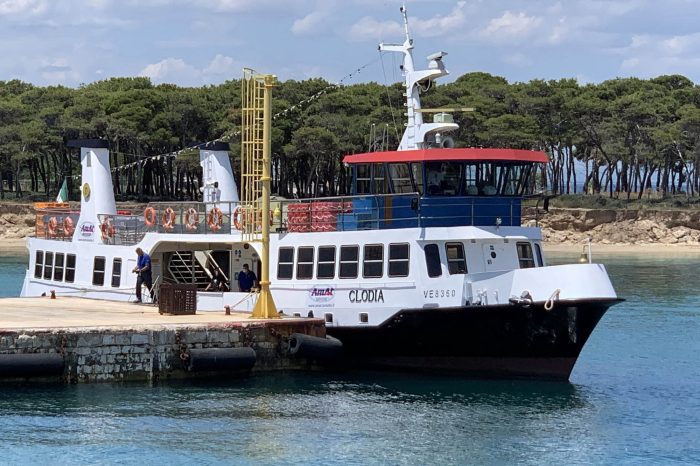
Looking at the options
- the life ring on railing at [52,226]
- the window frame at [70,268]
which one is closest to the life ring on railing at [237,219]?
the window frame at [70,268]

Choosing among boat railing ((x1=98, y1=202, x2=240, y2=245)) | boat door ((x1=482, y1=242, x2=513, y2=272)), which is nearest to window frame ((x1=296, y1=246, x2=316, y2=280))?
boat railing ((x1=98, y1=202, x2=240, y2=245))

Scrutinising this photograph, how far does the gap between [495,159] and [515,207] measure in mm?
1391

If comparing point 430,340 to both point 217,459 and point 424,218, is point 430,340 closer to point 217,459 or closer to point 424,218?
point 424,218

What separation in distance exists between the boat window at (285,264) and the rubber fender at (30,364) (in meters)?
6.36

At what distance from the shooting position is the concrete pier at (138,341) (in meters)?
24.4

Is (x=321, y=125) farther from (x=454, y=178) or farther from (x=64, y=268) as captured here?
(x=454, y=178)

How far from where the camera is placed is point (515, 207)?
28219mm

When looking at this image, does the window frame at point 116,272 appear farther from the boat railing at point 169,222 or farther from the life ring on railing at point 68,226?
the life ring on railing at point 68,226

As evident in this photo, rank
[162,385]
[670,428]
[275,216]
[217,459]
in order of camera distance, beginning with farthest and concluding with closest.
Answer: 1. [275,216]
2. [162,385]
3. [670,428]
4. [217,459]

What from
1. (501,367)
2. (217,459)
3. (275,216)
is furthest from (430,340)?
(217,459)

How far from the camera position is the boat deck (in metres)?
25.3

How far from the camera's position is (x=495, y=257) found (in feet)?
90.0

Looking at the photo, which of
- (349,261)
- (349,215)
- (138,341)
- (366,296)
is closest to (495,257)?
(366,296)

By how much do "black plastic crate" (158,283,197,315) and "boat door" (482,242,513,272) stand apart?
655 centimetres
